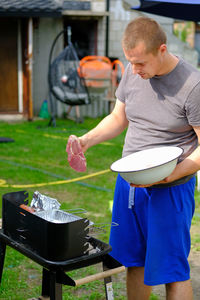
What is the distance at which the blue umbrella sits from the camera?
5.60 m

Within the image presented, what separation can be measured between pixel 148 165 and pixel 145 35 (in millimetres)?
612

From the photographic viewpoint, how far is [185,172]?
2320 millimetres

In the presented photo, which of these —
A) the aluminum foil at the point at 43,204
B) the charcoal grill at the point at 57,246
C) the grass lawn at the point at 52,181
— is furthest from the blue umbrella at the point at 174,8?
the charcoal grill at the point at 57,246

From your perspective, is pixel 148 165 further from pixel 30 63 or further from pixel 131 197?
pixel 30 63

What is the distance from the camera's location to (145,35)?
212 cm

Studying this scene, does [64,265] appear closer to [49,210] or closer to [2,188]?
[49,210]

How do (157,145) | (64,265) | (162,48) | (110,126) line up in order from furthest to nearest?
(110,126)
(157,145)
(162,48)
(64,265)

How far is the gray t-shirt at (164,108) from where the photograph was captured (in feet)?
7.42

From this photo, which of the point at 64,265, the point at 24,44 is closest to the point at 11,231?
the point at 64,265

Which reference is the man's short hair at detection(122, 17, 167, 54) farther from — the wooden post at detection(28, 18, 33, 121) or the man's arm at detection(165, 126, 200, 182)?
the wooden post at detection(28, 18, 33, 121)

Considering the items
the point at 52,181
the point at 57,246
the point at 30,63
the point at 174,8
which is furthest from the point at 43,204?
the point at 30,63

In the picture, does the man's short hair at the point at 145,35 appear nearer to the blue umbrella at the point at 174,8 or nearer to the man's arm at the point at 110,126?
the man's arm at the point at 110,126

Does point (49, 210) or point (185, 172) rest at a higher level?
point (185, 172)

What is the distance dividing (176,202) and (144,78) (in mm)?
639
